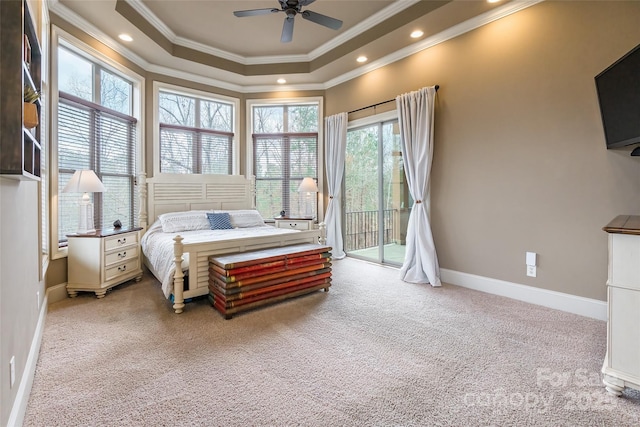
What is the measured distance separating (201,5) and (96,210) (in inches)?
117

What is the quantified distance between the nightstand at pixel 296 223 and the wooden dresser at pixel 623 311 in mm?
3958

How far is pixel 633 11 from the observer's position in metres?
2.57

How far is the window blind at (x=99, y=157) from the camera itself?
3568mm

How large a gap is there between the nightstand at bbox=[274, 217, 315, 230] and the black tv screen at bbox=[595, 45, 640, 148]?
3.84m

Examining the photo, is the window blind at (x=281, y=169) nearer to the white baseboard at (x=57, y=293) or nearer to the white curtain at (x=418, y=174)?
the white curtain at (x=418, y=174)

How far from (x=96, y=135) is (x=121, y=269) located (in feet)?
5.91

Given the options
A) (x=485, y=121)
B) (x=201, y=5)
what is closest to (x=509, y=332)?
(x=485, y=121)

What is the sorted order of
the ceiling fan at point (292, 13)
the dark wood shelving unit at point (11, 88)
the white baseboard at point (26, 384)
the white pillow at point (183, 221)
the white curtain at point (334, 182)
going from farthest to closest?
the white curtain at point (334, 182)
the white pillow at point (183, 221)
the ceiling fan at point (292, 13)
the white baseboard at point (26, 384)
the dark wood shelving unit at point (11, 88)

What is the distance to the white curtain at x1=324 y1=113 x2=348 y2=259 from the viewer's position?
5.38m

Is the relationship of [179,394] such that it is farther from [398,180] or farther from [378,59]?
[378,59]

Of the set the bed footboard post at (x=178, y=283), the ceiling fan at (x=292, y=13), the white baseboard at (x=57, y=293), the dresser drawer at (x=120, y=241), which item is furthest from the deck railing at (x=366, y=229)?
the white baseboard at (x=57, y=293)

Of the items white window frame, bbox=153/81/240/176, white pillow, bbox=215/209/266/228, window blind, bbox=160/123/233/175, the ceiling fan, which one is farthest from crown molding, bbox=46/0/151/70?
white pillow, bbox=215/209/266/228

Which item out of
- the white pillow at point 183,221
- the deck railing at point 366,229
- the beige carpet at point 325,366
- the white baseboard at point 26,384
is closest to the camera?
the white baseboard at point 26,384

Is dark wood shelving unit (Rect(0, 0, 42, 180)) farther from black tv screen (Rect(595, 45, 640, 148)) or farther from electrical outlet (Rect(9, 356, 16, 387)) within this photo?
black tv screen (Rect(595, 45, 640, 148))
